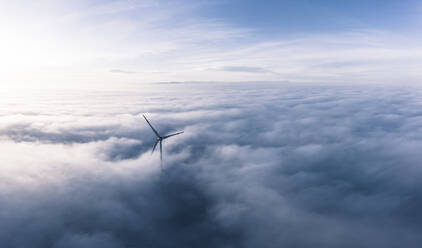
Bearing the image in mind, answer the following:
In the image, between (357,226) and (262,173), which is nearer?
(357,226)

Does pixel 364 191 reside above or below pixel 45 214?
below

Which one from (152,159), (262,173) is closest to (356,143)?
(262,173)

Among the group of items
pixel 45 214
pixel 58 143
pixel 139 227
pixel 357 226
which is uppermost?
pixel 58 143

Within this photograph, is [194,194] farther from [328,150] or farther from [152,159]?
[328,150]

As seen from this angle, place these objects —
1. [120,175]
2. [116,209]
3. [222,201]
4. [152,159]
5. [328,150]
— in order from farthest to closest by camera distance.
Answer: [328,150] < [152,159] < [120,175] < [222,201] < [116,209]

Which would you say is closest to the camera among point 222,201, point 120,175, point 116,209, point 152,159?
point 116,209

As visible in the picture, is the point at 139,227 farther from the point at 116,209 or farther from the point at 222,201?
the point at 222,201

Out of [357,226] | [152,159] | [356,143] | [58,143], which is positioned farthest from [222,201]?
[58,143]

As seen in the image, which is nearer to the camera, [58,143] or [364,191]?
[364,191]

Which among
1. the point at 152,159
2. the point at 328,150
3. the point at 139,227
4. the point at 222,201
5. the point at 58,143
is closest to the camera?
the point at 139,227
